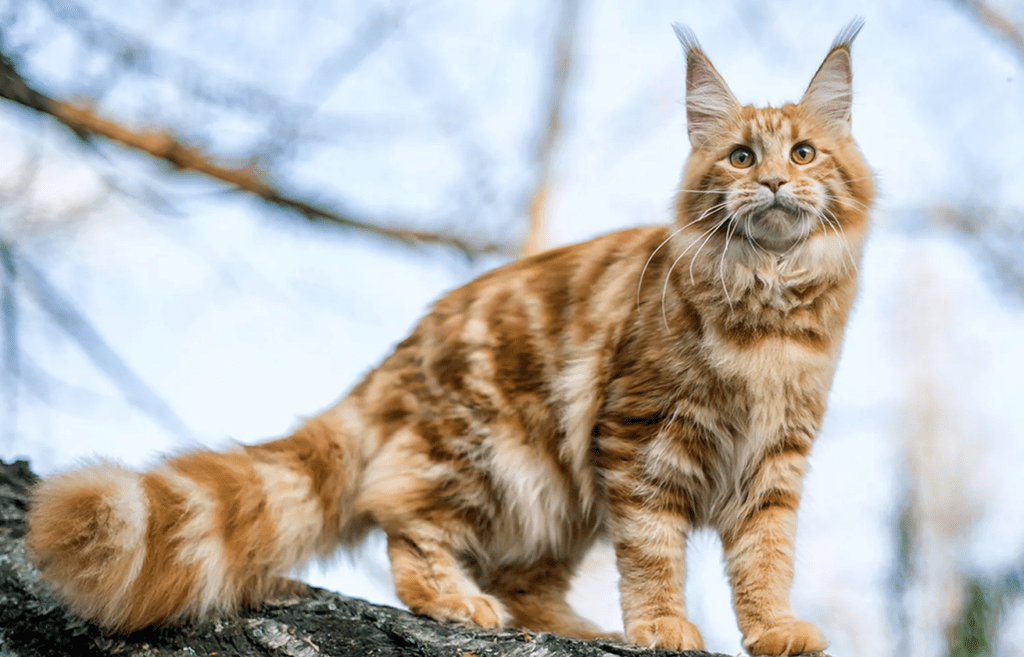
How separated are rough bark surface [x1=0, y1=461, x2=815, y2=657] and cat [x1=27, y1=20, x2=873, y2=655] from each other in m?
0.07

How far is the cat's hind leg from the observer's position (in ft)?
7.55

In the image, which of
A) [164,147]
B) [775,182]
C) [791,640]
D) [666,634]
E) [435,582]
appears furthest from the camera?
[164,147]

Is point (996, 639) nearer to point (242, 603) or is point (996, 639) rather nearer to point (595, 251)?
point (595, 251)

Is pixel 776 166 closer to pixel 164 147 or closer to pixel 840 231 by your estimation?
pixel 840 231

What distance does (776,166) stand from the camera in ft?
7.61

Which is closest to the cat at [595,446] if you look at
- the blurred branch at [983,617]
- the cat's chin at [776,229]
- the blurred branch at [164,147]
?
the cat's chin at [776,229]

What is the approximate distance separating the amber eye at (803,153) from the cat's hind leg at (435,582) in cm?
154

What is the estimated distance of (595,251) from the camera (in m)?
2.91

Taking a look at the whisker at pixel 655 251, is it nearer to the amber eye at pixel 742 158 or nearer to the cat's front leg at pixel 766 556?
the amber eye at pixel 742 158

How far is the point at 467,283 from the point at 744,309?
3.52 ft

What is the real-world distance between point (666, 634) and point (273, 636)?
990 millimetres

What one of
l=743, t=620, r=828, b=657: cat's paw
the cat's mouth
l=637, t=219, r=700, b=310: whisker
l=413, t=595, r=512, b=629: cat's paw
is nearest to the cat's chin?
the cat's mouth

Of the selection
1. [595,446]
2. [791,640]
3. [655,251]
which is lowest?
[791,640]

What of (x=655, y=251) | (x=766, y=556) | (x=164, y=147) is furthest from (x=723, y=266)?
(x=164, y=147)
